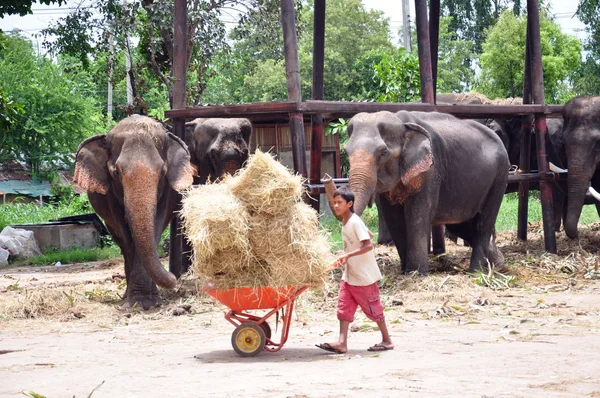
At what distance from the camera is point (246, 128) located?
16.2 m

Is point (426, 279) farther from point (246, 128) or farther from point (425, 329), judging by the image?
point (246, 128)

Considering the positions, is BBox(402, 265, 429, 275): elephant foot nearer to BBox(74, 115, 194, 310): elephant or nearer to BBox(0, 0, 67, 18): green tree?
BBox(74, 115, 194, 310): elephant

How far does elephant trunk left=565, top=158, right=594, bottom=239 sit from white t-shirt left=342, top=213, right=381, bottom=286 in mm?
8211

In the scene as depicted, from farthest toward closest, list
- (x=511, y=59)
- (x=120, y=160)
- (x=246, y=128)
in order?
1. (x=511, y=59)
2. (x=246, y=128)
3. (x=120, y=160)

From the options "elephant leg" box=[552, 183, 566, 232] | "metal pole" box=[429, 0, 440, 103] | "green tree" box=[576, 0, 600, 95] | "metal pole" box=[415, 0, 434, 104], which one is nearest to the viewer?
"metal pole" box=[415, 0, 434, 104]

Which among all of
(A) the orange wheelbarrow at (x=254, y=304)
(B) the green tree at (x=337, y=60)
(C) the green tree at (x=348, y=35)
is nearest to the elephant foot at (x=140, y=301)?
(A) the orange wheelbarrow at (x=254, y=304)

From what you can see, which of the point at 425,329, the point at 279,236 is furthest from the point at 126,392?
the point at 425,329

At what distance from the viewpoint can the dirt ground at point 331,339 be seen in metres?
6.81

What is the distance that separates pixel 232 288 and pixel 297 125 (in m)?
5.63

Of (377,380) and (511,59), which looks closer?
(377,380)

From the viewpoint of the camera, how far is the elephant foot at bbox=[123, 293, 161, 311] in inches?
462

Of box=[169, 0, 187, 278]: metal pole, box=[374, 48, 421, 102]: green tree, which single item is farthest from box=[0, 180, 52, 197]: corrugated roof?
box=[169, 0, 187, 278]: metal pole

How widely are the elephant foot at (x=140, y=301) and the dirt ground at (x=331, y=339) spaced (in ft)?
0.47

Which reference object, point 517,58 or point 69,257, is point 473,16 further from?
point 69,257
